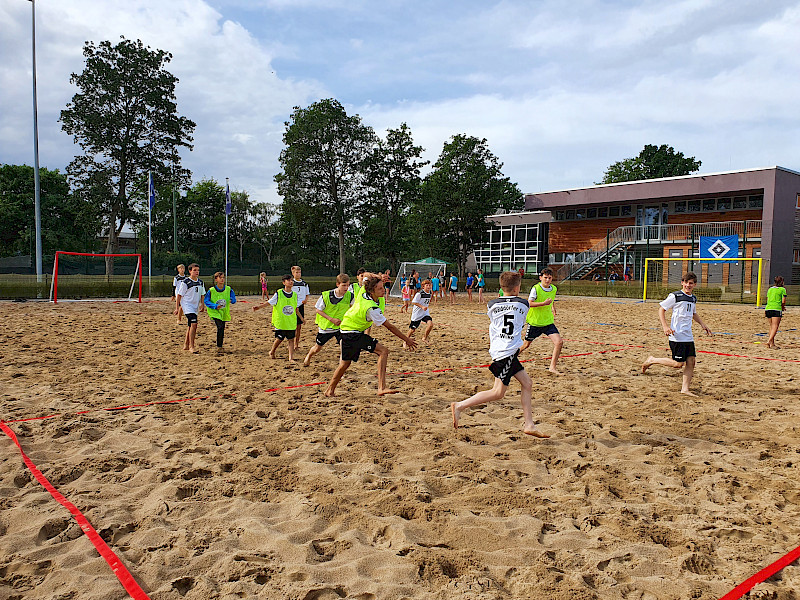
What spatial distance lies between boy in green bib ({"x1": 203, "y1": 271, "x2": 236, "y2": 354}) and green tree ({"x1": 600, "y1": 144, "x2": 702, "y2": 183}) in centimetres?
5808

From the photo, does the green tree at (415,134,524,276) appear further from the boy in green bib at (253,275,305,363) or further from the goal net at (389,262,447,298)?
the boy in green bib at (253,275,305,363)

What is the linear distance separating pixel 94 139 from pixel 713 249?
142ft

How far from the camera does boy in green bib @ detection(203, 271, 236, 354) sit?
10586 millimetres

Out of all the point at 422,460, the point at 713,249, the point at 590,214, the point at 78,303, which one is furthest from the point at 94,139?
the point at 422,460

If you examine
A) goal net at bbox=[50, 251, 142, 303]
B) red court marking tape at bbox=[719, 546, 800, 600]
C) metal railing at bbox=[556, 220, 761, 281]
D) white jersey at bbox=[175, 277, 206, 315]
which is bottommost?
red court marking tape at bbox=[719, 546, 800, 600]

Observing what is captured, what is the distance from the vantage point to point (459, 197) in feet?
136

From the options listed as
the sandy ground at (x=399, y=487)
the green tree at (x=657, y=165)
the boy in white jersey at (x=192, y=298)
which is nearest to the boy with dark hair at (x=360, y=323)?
the sandy ground at (x=399, y=487)

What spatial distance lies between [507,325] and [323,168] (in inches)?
1716

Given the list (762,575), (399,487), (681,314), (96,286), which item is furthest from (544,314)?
(96,286)

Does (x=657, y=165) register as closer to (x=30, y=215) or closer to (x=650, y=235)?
(x=650, y=235)

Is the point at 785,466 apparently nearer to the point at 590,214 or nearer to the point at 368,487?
the point at 368,487

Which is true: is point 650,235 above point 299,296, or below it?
above

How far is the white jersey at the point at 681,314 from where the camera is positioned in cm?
734

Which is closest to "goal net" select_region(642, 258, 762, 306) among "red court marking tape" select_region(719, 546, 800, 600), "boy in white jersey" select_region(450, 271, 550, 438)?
"boy in white jersey" select_region(450, 271, 550, 438)
